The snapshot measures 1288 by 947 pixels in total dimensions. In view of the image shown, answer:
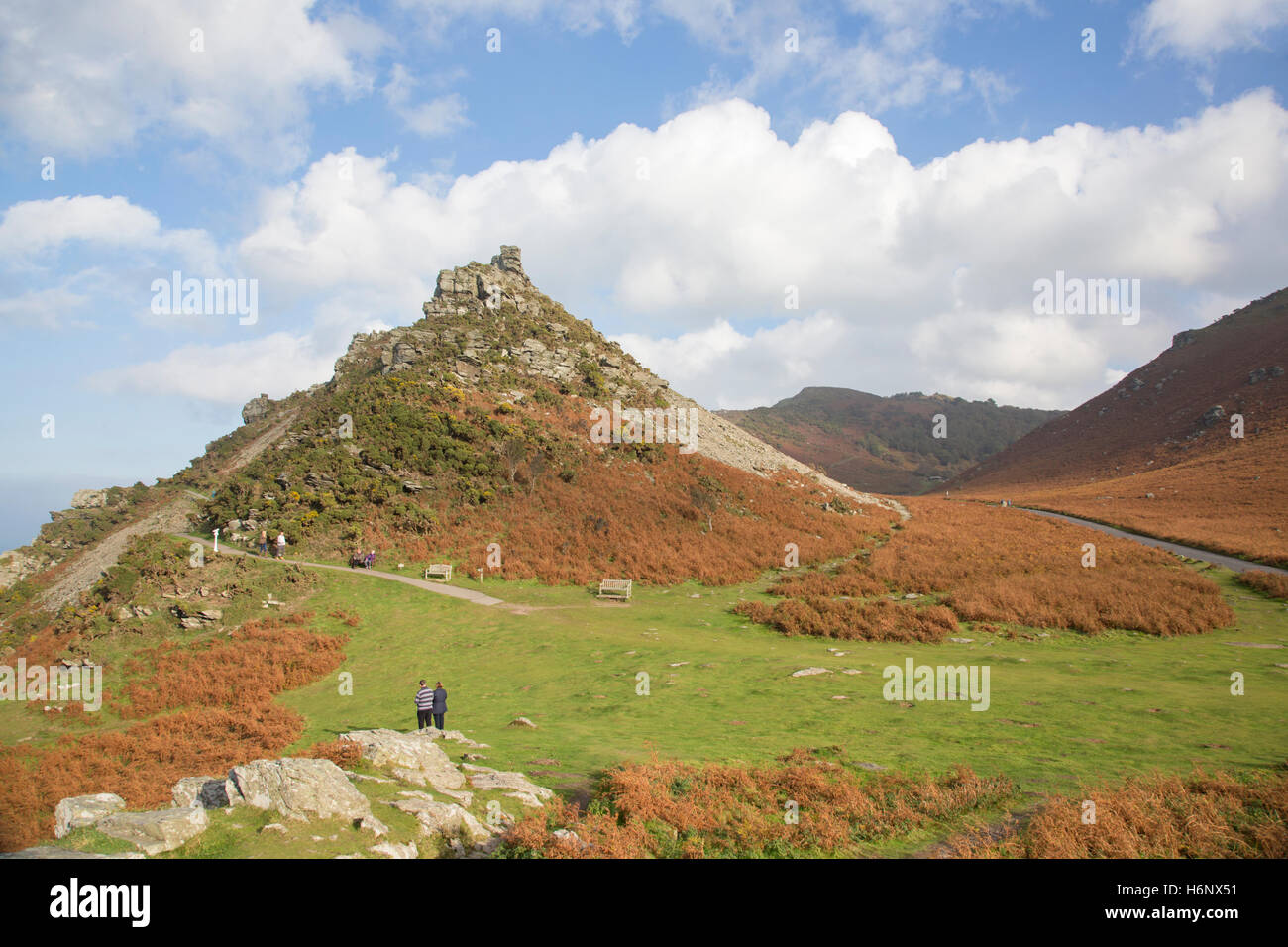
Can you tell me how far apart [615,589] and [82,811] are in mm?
21476

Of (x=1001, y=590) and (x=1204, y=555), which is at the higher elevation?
(x=1204, y=555)

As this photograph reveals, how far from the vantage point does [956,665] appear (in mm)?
16828

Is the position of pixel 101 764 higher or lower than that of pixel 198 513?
lower

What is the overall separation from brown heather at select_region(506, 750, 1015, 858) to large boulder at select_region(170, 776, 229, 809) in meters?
4.59

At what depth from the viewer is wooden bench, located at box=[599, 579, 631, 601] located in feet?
91.7

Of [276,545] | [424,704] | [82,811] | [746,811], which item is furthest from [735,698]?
[276,545]

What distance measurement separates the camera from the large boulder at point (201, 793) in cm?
846

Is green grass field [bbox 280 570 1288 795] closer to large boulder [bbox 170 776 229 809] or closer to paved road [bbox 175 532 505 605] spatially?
paved road [bbox 175 532 505 605]

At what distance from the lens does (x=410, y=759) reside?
1032 cm

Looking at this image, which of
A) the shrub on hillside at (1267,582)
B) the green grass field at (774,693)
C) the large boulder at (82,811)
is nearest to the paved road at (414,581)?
the green grass field at (774,693)

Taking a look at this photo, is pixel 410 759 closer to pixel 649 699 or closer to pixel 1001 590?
pixel 649 699
